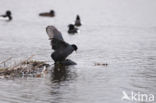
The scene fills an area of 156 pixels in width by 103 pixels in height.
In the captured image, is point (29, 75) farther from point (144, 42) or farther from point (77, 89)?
point (144, 42)

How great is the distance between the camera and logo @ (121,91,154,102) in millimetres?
16203

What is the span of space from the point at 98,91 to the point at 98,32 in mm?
24145

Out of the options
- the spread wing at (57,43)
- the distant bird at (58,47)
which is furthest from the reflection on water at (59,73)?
the spread wing at (57,43)

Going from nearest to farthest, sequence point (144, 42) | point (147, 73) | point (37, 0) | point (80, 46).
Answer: point (147, 73) < point (80, 46) < point (144, 42) < point (37, 0)

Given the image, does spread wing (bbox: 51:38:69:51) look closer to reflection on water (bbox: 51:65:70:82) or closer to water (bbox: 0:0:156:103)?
reflection on water (bbox: 51:65:70:82)

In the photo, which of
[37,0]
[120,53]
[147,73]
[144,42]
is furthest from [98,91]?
[37,0]

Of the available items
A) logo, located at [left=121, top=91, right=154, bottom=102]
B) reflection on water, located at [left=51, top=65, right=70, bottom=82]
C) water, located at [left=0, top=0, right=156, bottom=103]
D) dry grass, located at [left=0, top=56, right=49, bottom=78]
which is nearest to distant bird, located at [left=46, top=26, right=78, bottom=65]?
reflection on water, located at [left=51, top=65, right=70, bottom=82]

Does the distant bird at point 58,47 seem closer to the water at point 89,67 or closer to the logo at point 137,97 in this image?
the water at point 89,67

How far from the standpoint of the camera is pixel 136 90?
1764 cm

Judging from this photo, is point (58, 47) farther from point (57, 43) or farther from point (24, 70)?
point (24, 70)

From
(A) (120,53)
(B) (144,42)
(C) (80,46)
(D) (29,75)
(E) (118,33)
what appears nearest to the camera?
(D) (29,75)

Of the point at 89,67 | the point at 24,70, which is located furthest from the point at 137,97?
the point at 89,67

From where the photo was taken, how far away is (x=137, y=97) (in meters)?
16.5

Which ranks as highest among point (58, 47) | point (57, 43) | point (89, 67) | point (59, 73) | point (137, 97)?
point (57, 43)
